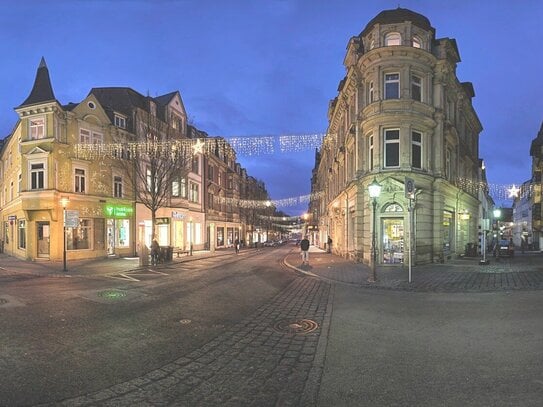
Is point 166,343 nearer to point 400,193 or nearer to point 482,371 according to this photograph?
point 482,371

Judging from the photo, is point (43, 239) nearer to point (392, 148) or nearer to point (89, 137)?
point (89, 137)

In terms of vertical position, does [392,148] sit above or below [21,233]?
above

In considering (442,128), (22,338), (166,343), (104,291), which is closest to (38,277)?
(104,291)

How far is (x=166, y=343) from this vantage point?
6957 millimetres

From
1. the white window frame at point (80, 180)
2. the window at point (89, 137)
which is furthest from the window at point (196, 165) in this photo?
the white window frame at point (80, 180)

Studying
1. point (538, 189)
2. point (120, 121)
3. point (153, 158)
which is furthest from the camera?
point (538, 189)

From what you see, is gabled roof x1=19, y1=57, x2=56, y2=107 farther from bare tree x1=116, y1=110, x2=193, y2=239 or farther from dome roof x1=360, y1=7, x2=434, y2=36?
dome roof x1=360, y1=7, x2=434, y2=36

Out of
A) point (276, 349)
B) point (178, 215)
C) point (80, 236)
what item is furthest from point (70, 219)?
point (276, 349)

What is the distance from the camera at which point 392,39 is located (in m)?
22.4

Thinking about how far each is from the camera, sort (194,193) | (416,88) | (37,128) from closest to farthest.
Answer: (416,88), (37,128), (194,193)

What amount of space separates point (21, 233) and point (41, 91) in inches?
431

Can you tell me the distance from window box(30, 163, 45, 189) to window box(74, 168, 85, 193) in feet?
A: 6.59

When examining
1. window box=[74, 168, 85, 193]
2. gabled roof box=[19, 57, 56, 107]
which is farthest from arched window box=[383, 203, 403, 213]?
gabled roof box=[19, 57, 56, 107]

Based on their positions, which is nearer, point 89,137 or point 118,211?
point 89,137
